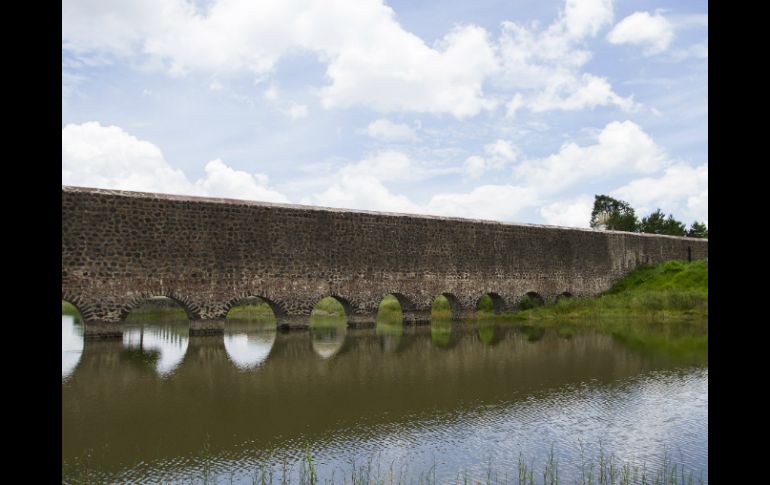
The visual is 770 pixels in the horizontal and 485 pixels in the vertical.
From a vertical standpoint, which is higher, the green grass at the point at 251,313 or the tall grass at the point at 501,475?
the tall grass at the point at 501,475

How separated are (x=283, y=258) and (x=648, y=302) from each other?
15.1 meters

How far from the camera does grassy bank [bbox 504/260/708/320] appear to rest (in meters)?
23.1

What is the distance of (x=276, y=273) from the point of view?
704 inches

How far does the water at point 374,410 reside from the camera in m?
5.52

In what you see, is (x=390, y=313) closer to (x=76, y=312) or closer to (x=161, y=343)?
(x=161, y=343)

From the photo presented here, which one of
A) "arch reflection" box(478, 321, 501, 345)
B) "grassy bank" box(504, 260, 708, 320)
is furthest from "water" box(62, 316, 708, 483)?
"grassy bank" box(504, 260, 708, 320)

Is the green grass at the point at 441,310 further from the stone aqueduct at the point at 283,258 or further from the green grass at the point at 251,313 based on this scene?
the green grass at the point at 251,313

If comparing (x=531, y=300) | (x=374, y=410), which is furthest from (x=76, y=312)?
(x=374, y=410)

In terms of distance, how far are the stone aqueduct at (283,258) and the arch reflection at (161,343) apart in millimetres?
848

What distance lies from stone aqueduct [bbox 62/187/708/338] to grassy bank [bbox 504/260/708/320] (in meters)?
1.09

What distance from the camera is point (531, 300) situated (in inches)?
984

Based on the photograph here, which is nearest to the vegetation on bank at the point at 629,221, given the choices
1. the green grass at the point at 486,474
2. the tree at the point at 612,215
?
the tree at the point at 612,215

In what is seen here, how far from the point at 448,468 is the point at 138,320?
22006mm

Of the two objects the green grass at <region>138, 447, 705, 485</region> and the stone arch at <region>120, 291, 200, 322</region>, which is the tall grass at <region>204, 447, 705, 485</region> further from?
the stone arch at <region>120, 291, 200, 322</region>
